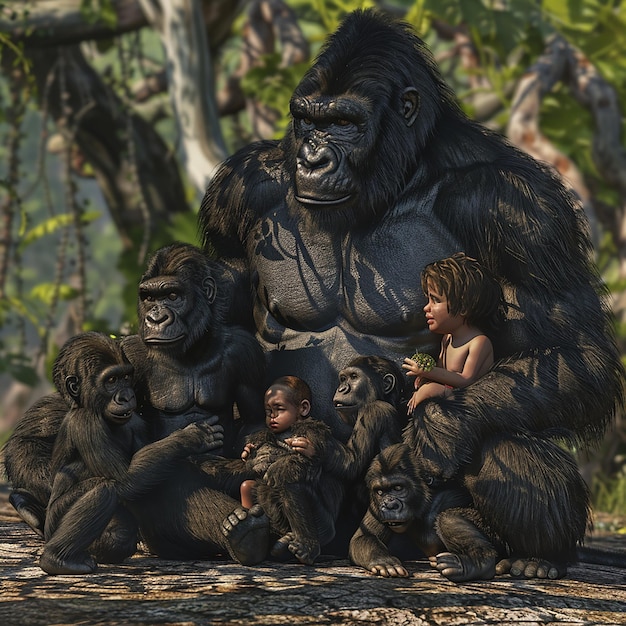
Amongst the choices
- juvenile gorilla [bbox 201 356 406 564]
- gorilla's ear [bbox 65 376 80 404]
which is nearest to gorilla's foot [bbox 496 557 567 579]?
juvenile gorilla [bbox 201 356 406 564]

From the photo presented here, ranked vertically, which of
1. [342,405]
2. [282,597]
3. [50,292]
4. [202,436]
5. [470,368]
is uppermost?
[50,292]

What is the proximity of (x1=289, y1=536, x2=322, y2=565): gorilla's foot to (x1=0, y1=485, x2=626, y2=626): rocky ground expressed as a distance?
0.09ft

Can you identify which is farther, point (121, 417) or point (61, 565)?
point (121, 417)

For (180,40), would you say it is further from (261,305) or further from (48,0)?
(261,305)

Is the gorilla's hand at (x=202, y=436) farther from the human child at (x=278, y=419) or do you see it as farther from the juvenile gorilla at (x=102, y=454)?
the human child at (x=278, y=419)

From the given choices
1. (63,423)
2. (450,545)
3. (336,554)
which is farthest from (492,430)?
(63,423)

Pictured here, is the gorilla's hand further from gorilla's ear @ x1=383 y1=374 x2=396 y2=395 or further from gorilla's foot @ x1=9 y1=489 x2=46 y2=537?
gorilla's foot @ x1=9 y1=489 x2=46 y2=537

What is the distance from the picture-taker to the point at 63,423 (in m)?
3.81

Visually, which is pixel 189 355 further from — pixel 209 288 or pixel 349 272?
pixel 349 272

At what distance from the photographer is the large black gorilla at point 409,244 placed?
12.5 feet

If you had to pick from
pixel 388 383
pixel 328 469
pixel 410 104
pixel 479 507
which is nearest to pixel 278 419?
pixel 328 469

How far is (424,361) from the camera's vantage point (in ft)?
12.4

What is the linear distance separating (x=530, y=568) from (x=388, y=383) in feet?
2.42

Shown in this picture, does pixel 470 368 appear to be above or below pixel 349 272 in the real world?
below
